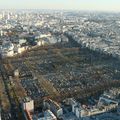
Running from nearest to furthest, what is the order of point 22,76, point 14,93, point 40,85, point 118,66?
point 14,93, point 40,85, point 22,76, point 118,66

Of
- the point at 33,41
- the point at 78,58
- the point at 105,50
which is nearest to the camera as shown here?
the point at 78,58

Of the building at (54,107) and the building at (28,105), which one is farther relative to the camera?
the building at (28,105)

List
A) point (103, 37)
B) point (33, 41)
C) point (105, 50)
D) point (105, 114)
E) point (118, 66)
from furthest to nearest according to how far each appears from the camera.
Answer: point (103, 37)
point (33, 41)
point (105, 50)
point (118, 66)
point (105, 114)

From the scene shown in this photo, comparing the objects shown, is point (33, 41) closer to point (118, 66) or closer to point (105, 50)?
point (105, 50)

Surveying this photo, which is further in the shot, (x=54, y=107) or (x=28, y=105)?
(x=28, y=105)

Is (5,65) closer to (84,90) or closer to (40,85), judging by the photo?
(40,85)

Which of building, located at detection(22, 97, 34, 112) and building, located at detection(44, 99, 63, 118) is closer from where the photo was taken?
building, located at detection(44, 99, 63, 118)

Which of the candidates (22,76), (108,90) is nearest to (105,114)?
(108,90)

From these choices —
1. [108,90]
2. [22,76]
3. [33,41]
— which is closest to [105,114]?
[108,90]

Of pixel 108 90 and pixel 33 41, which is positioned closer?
pixel 108 90
